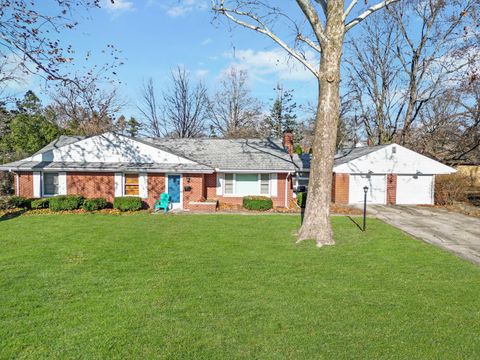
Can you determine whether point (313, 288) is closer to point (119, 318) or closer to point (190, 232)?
point (119, 318)

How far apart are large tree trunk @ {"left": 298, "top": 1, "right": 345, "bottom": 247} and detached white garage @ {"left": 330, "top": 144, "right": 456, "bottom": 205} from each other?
1042 cm

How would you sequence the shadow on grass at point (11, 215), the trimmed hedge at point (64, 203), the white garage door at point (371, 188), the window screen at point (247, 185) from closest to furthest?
the shadow on grass at point (11, 215) → the trimmed hedge at point (64, 203) → the window screen at point (247, 185) → the white garage door at point (371, 188)

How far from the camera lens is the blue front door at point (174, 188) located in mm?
17016

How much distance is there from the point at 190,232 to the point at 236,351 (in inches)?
287

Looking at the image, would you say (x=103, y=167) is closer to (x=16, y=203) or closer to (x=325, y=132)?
(x=16, y=203)

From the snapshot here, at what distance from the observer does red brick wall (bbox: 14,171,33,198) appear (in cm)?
1652

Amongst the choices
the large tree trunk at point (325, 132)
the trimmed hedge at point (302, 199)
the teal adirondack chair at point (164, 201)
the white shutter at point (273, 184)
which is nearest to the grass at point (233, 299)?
the large tree trunk at point (325, 132)

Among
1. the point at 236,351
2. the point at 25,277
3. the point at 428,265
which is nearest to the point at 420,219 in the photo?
the point at 428,265

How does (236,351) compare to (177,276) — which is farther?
(177,276)

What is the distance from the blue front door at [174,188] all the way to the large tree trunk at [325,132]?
942 cm

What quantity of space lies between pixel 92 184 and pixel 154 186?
3532mm

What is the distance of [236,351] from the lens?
366 cm

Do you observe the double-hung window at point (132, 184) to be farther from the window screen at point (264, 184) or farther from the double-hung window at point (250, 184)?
the window screen at point (264, 184)

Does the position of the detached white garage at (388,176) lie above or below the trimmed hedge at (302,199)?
above
